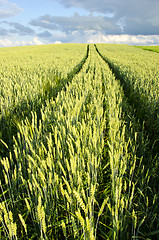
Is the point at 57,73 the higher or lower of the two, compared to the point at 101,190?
higher

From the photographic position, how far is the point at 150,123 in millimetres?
2881

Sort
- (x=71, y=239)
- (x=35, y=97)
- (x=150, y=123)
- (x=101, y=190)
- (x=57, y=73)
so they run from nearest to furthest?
(x=71, y=239) → (x=101, y=190) → (x=150, y=123) → (x=35, y=97) → (x=57, y=73)

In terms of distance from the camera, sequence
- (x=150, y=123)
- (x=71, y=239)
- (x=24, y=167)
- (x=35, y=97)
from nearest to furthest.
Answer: (x=71, y=239)
(x=24, y=167)
(x=150, y=123)
(x=35, y=97)

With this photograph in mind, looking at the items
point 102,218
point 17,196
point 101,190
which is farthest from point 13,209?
point 101,190

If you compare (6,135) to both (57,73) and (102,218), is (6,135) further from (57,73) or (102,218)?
(57,73)

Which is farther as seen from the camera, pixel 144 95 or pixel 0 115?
pixel 144 95

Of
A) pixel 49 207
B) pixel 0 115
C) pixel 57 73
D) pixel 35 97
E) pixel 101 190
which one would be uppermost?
pixel 57 73

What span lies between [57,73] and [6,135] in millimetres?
3851

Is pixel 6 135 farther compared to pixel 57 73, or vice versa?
pixel 57 73

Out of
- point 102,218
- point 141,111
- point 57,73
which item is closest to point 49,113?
point 102,218

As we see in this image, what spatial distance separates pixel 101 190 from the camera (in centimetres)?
144

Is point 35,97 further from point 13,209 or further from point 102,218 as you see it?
point 102,218

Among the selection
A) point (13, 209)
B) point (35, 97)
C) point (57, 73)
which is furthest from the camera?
point (57, 73)

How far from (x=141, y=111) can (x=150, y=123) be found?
50 centimetres
